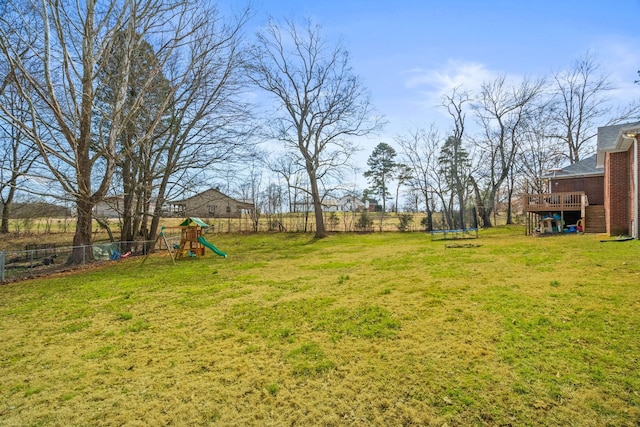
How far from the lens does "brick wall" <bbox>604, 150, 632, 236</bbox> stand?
1223 cm

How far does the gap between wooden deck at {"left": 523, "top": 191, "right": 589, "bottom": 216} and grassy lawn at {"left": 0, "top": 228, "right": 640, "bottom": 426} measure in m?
10.6

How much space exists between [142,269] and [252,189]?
17.2 metres

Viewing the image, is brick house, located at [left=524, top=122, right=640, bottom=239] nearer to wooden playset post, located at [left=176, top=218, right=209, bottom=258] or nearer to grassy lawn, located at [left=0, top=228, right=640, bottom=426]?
grassy lawn, located at [left=0, top=228, right=640, bottom=426]

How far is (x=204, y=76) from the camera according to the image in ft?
43.8

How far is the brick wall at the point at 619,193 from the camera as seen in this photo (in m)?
12.2

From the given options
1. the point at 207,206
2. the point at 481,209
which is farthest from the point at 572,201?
the point at 207,206

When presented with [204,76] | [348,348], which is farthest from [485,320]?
[204,76]

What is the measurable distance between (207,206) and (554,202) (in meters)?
27.3

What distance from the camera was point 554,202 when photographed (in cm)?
1655

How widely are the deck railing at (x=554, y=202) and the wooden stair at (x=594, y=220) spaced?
406mm

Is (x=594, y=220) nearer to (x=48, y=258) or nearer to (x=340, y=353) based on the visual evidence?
(x=340, y=353)

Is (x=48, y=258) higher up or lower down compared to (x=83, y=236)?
lower down

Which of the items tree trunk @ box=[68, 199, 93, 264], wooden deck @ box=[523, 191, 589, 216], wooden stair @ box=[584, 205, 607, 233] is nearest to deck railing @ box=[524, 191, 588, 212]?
wooden deck @ box=[523, 191, 589, 216]

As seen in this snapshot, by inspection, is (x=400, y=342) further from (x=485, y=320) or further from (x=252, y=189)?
(x=252, y=189)
